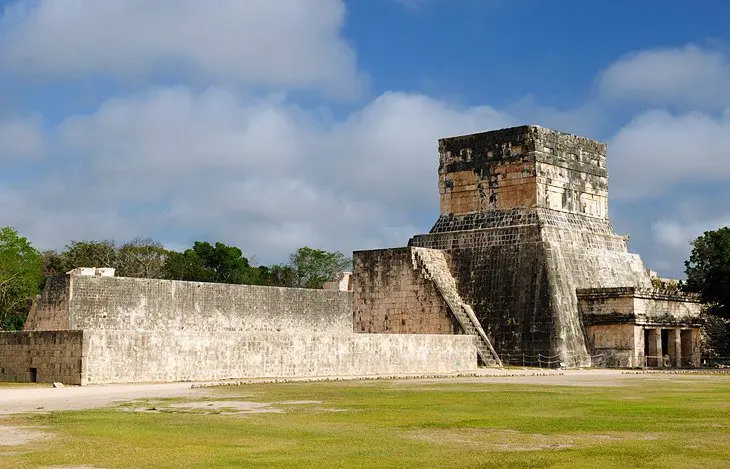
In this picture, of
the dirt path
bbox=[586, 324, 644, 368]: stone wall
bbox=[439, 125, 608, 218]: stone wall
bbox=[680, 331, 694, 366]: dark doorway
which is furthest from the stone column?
the dirt path

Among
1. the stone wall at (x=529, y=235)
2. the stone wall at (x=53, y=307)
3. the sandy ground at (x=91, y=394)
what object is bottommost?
the sandy ground at (x=91, y=394)

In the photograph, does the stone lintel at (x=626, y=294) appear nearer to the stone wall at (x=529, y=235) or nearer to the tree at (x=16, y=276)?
the stone wall at (x=529, y=235)

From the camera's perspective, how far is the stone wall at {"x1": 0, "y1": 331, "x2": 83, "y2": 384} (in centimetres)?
1669

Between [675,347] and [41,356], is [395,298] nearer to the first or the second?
[675,347]

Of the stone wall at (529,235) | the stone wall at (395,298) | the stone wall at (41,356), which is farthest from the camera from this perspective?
the stone wall at (395,298)

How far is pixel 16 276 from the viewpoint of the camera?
4084 cm

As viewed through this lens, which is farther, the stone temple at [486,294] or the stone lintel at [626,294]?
the stone lintel at [626,294]

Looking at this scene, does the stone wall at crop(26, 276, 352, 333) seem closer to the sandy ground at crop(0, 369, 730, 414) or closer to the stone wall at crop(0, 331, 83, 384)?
the stone wall at crop(0, 331, 83, 384)

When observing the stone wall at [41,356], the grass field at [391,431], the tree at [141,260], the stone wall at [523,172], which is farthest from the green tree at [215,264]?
the grass field at [391,431]

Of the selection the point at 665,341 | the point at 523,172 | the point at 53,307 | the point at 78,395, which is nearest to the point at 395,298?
the point at 523,172

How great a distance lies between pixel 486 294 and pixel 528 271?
1381mm

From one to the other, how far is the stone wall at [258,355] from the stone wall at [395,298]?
2.80 meters

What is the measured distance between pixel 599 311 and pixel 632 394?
1282cm

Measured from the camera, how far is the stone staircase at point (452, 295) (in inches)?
1014
